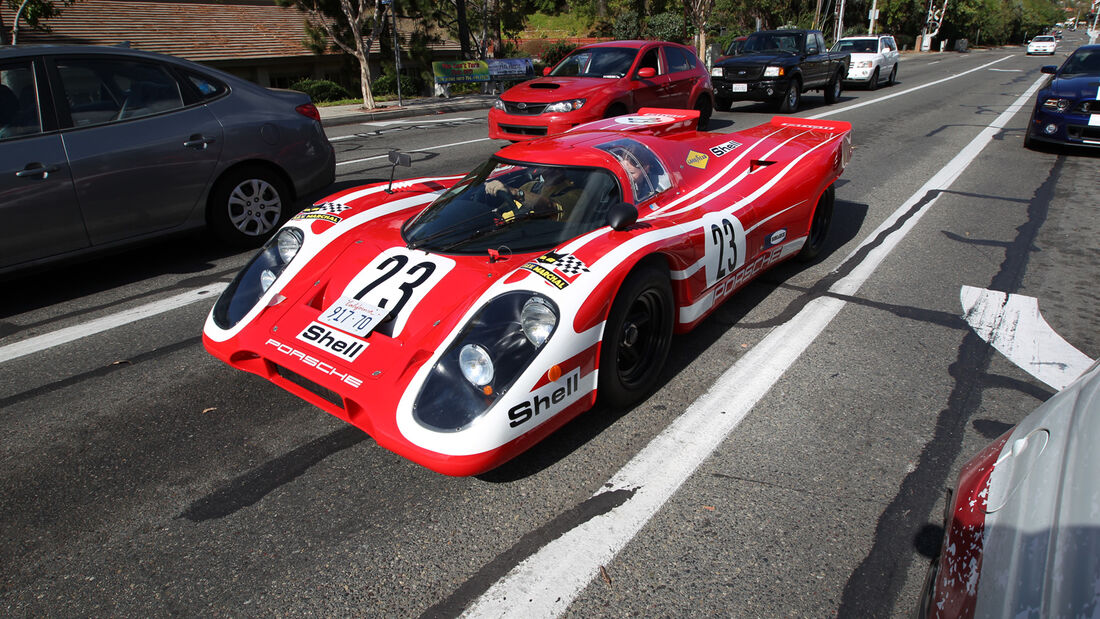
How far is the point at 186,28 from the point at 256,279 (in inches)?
980

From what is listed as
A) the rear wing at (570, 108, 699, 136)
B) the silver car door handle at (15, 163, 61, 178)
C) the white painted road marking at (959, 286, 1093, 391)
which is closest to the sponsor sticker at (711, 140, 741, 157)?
the rear wing at (570, 108, 699, 136)

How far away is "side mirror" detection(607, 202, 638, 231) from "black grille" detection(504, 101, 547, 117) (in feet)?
21.6

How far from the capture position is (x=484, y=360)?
260 cm

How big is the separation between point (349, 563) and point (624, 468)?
1141 millimetres

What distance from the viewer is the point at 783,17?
51500mm

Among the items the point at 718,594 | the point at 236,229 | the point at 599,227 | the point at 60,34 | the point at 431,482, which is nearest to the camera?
the point at 718,594

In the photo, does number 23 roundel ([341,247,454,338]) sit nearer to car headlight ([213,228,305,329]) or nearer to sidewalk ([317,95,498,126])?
car headlight ([213,228,305,329])

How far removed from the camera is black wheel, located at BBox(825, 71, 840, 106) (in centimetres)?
1621

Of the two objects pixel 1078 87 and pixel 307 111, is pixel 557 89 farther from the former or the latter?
pixel 1078 87

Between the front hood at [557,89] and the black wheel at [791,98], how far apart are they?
19.7 ft

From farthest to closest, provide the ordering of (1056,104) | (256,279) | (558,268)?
1. (1056,104)
2. (256,279)
3. (558,268)

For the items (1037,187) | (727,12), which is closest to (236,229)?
(1037,187)

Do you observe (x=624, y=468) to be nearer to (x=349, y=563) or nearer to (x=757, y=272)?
(x=349, y=563)

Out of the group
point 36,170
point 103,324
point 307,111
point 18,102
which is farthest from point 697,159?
point 18,102
